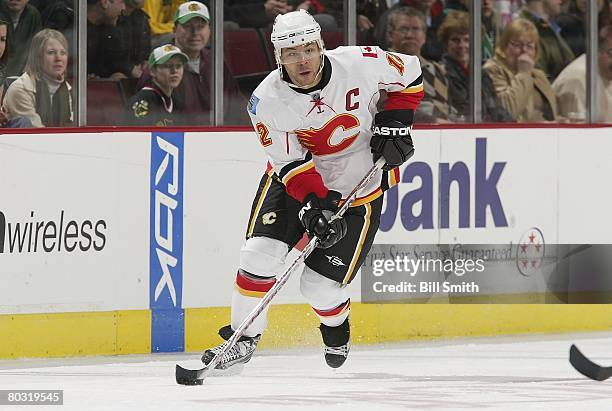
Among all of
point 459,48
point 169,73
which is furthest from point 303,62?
point 459,48

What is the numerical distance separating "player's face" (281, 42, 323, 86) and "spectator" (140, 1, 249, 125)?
146 centimetres

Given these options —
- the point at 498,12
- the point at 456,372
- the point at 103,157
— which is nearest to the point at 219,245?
the point at 103,157

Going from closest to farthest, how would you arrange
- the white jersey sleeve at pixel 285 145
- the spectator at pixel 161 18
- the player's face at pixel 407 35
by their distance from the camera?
the white jersey sleeve at pixel 285 145
the spectator at pixel 161 18
the player's face at pixel 407 35

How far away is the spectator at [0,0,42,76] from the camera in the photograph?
6.24 meters

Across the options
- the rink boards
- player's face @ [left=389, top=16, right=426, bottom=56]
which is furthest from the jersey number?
player's face @ [left=389, top=16, right=426, bottom=56]

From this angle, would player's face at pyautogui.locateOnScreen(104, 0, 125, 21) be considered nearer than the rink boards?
No

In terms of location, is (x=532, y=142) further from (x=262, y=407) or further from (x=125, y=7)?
(x=262, y=407)

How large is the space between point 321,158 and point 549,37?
2.40 meters

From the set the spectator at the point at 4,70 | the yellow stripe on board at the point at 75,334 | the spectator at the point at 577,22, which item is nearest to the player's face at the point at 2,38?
the spectator at the point at 4,70

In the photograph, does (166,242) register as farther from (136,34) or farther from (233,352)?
(233,352)

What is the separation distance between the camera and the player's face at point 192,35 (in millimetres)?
6762

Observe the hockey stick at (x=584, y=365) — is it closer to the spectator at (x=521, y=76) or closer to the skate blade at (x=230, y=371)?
the skate blade at (x=230, y=371)

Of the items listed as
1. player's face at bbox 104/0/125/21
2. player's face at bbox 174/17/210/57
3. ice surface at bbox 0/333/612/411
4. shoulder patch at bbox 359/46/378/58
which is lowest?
ice surface at bbox 0/333/612/411

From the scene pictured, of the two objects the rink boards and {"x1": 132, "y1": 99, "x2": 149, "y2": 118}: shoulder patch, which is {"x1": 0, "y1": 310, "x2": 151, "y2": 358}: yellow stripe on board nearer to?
the rink boards
